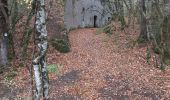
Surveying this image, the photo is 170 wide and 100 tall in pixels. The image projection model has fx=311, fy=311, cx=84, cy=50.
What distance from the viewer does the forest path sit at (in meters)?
13.7

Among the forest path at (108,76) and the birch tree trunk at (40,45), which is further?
the forest path at (108,76)

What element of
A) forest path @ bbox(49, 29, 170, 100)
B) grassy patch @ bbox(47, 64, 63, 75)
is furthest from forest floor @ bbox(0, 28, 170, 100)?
grassy patch @ bbox(47, 64, 63, 75)

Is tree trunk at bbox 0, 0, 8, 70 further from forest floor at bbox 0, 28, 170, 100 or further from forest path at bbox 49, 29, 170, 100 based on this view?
forest path at bbox 49, 29, 170, 100

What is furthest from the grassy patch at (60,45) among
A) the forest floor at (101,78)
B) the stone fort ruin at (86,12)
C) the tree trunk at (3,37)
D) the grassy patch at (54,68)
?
the stone fort ruin at (86,12)

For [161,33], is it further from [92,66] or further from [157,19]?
[92,66]

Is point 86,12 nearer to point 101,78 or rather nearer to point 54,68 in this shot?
point 54,68

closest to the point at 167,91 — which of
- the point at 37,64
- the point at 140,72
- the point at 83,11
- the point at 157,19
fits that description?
the point at 140,72

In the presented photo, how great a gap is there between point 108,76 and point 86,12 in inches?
944

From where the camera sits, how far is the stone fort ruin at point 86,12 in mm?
32928

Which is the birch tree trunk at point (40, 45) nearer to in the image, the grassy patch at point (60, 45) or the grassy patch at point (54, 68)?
the grassy patch at point (54, 68)

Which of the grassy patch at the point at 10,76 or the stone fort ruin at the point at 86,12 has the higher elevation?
the stone fort ruin at the point at 86,12

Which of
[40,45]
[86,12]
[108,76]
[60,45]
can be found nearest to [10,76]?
[108,76]

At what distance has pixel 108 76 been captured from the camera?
16047 mm

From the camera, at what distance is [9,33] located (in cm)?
1845
